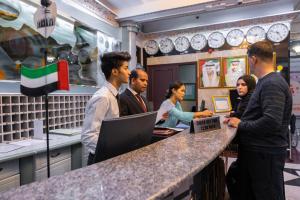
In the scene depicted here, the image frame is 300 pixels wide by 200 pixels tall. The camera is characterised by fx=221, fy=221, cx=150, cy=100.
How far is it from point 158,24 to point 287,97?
4.51 m

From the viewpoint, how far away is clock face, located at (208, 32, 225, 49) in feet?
16.6

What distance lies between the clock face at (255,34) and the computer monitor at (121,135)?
14.9 feet

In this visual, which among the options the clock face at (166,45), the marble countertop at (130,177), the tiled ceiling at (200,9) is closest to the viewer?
the marble countertop at (130,177)

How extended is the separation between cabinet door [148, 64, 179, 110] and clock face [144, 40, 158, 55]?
41cm

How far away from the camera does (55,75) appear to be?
1.58 meters

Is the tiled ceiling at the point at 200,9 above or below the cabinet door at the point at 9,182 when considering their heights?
above

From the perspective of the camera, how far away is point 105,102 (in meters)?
1.47

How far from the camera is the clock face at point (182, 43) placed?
17.7 feet

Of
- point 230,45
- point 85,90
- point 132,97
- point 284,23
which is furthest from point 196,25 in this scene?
point 132,97

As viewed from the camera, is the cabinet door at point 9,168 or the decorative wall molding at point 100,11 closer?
the cabinet door at point 9,168

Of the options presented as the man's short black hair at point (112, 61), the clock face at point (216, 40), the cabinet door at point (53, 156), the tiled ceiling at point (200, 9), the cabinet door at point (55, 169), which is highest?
the tiled ceiling at point (200, 9)

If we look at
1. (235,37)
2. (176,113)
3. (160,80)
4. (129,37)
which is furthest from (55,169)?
(235,37)

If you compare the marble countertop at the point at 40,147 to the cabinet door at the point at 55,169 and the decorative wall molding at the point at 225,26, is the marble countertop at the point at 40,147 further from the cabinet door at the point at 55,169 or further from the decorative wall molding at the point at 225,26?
the decorative wall molding at the point at 225,26

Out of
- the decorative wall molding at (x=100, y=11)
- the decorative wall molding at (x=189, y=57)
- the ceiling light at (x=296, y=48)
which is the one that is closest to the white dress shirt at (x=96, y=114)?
the decorative wall molding at (x=100, y=11)
